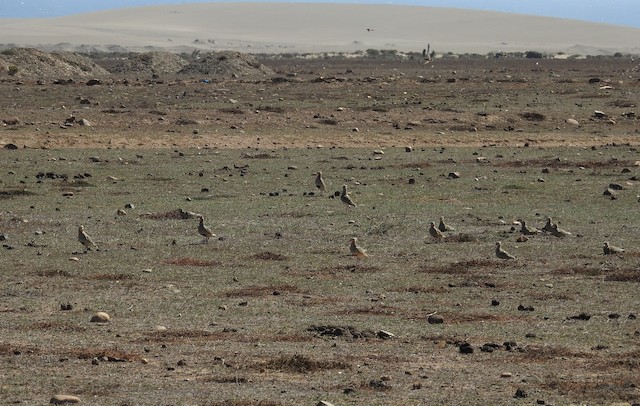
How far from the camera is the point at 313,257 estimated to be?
1583 centimetres

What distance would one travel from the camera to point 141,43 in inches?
5049

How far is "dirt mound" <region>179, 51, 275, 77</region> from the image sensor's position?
174 feet

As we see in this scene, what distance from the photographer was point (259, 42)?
447 feet

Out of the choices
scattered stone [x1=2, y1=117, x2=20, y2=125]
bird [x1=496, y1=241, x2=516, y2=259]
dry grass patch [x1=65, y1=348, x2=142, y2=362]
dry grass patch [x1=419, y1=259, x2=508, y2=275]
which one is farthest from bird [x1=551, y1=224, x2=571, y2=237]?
scattered stone [x1=2, y1=117, x2=20, y2=125]

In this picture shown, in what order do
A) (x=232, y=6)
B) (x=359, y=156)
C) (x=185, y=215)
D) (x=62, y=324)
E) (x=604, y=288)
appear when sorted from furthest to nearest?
(x=232, y=6) → (x=359, y=156) → (x=185, y=215) → (x=604, y=288) → (x=62, y=324)

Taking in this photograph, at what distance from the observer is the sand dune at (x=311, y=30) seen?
128 meters

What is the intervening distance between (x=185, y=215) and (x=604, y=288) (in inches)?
279

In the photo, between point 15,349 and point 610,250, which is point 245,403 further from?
point 610,250

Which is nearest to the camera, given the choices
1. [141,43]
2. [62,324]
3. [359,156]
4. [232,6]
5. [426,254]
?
[62,324]

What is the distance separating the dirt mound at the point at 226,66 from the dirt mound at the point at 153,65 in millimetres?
2002

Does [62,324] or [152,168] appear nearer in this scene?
[62,324]

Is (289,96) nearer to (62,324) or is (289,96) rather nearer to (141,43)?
(62,324)

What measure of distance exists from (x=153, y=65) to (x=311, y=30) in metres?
102

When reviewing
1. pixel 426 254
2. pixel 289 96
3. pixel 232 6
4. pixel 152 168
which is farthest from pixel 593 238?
pixel 232 6
